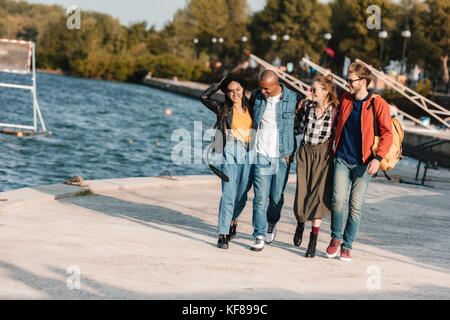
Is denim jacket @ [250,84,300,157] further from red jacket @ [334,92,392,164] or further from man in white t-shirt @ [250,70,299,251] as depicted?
red jacket @ [334,92,392,164]

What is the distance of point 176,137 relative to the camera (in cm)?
3331

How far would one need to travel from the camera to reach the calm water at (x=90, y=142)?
1906 centimetres

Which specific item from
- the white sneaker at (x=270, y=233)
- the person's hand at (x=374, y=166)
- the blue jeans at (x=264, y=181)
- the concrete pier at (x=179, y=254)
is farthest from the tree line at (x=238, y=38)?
the person's hand at (x=374, y=166)

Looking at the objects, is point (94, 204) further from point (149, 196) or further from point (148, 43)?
point (148, 43)

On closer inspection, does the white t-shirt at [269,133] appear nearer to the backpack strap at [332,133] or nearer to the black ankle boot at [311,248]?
the backpack strap at [332,133]

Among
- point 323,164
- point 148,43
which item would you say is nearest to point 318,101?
point 323,164

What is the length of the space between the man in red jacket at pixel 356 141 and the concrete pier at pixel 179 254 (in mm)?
589

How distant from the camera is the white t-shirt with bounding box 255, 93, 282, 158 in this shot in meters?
6.50

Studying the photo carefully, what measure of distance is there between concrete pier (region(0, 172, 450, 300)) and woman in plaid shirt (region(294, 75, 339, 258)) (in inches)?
18.3

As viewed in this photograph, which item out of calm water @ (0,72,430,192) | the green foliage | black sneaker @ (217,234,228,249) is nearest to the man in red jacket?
black sneaker @ (217,234,228,249)

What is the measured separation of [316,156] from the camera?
21.0ft

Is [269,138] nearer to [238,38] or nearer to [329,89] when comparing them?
[329,89]

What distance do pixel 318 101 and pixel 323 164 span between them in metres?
0.60
